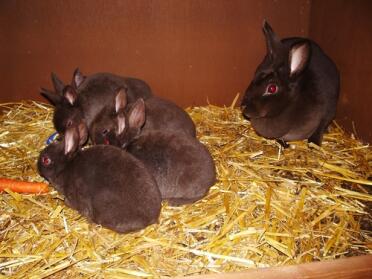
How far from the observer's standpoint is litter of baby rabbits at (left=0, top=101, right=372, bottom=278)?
2906 millimetres

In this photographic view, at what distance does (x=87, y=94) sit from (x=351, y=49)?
301cm

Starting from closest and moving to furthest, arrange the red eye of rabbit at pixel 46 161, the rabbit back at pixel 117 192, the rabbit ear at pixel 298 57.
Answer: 1. the rabbit back at pixel 117 192
2. the red eye of rabbit at pixel 46 161
3. the rabbit ear at pixel 298 57

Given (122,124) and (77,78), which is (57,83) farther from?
(122,124)

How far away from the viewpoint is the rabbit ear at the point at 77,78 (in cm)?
468

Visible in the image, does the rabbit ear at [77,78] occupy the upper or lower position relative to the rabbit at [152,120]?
upper

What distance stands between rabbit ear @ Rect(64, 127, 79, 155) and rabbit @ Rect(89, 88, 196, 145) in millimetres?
469

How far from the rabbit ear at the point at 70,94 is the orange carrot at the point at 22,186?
1.17 m

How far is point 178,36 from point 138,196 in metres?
2.46

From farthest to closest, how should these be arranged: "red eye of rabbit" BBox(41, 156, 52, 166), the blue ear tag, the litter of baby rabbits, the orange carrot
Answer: the blue ear tag < the orange carrot < "red eye of rabbit" BBox(41, 156, 52, 166) < the litter of baby rabbits

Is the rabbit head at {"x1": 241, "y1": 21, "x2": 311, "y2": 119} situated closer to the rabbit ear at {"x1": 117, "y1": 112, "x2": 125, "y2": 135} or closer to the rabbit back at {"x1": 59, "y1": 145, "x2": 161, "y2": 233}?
the rabbit ear at {"x1": 117, "y1": 112, "x2": 125, "y2": 135}

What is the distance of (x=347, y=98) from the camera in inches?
177

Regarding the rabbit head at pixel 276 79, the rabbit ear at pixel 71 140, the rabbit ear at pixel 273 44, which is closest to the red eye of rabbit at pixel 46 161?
the rabbit ear at pixel 71 140

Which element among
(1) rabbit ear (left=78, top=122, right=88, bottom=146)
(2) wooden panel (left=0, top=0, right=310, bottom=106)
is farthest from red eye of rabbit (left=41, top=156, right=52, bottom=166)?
(2) wooden panel (left=0, top=0, right=310, bottom=106)

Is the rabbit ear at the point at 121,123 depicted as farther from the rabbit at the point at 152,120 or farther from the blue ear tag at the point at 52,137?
the blue ear tag at the point at 52,137
